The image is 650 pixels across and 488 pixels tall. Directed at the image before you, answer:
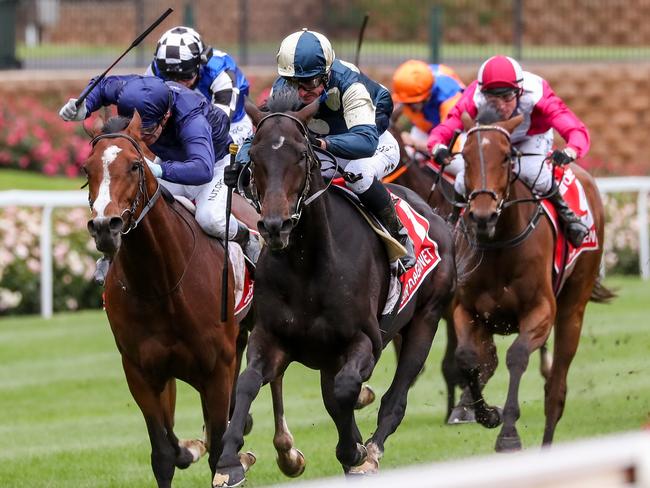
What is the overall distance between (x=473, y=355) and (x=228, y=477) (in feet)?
7.95


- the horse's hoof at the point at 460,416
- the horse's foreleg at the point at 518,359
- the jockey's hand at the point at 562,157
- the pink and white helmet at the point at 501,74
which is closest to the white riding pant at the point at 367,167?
the pink and white helmet at the point at 501,74

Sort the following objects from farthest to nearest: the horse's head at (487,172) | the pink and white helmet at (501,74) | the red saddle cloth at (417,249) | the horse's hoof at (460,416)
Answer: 1. the horse's hoof at (460,416)
2. the pink and white helmet at (501,74)
3. the horse's head at (487,172)
4. the red saddle cloth at (417,249)

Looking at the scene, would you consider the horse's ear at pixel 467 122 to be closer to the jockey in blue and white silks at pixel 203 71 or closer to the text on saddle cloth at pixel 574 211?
the text on saddle cloth at pixel 574 211

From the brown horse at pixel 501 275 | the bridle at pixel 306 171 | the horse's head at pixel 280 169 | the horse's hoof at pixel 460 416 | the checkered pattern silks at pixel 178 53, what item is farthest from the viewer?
the horse's hoof at pixel 460 416

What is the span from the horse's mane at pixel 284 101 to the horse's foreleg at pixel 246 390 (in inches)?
35.2

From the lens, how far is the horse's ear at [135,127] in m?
6.08

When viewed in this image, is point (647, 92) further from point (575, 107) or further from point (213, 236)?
point (213, 236)

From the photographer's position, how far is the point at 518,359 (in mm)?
7273

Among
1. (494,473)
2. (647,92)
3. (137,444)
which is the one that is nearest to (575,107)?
(647,92)

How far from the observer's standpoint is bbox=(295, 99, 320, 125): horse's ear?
5.74 meters

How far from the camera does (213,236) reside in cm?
675

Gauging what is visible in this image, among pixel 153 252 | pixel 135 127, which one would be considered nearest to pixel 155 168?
pixel 135 127

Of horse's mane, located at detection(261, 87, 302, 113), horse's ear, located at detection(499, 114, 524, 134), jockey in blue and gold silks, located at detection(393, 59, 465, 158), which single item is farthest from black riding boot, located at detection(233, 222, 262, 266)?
jockey in blue and gold silks, located at detection(393, 59, 465, 158)

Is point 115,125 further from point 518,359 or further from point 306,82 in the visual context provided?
point 518,359
